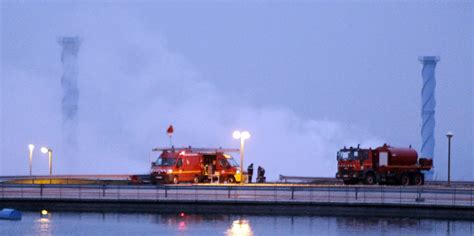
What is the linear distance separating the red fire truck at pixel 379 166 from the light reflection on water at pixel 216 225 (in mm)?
21381

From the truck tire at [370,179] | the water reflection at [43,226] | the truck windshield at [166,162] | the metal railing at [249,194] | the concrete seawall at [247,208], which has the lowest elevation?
the water reflection at [43,226]

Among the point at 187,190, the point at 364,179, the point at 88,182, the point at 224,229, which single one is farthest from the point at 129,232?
the point at 364,179

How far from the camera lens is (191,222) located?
2062 inches

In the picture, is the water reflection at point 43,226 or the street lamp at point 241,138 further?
the street lamp at point 241,138

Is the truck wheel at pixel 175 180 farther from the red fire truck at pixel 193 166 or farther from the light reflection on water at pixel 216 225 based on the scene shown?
the light reflection on water at pixel 216 225

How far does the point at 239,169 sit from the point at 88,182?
9.32m

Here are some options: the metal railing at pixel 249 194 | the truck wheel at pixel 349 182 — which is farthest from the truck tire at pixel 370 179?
the metal railing at pixel 249 194

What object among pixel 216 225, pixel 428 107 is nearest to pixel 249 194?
pixel 216 225

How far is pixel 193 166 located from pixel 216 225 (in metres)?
22.4

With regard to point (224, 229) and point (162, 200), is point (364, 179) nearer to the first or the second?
point (162, 200)

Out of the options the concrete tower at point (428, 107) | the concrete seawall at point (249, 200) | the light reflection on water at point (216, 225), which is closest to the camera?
the light reflection on water at point (216, 225)

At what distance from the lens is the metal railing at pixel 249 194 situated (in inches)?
2210

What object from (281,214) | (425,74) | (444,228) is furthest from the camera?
(425,74)

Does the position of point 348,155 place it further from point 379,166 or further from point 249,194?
point 249,194
